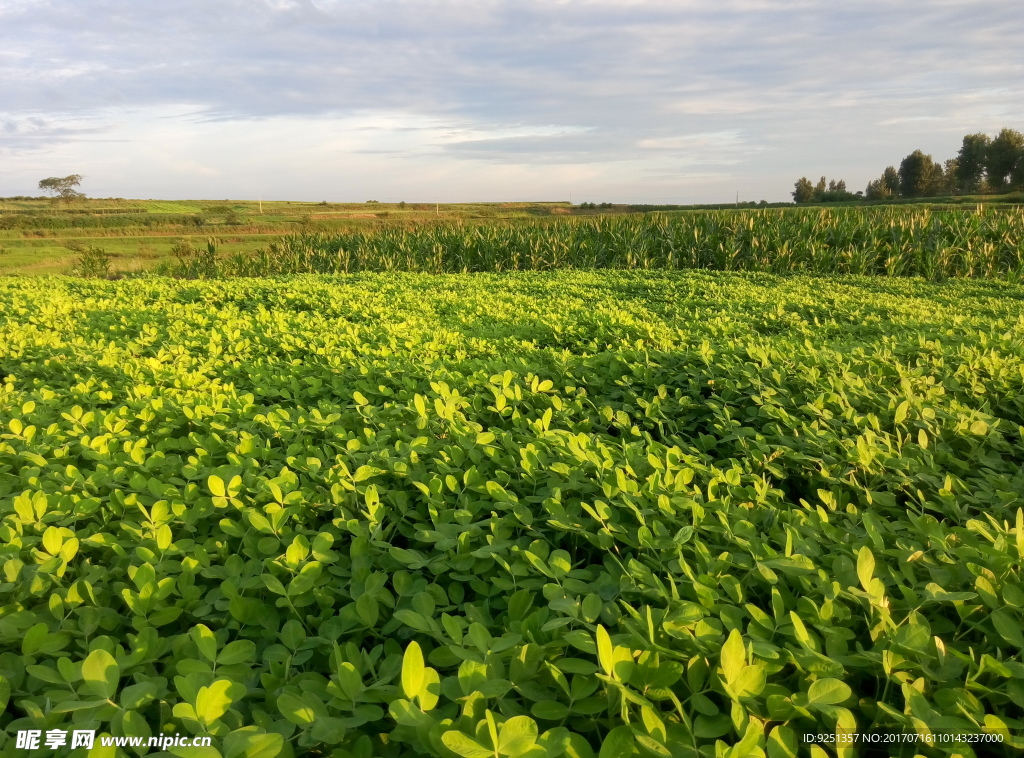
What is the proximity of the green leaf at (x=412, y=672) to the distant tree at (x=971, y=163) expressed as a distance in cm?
7590

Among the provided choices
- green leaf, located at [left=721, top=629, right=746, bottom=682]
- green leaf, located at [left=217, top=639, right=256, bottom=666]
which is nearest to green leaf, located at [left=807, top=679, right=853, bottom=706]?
green leaf, located at [left=721, top=629, right=746, bottom=682]

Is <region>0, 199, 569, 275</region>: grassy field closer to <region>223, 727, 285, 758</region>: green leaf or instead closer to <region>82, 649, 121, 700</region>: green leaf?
<region>82, 649, 121, 700</region>: green leaf

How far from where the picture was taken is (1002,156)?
5694cm

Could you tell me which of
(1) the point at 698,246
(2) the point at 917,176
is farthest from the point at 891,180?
(1) the point at 698,246

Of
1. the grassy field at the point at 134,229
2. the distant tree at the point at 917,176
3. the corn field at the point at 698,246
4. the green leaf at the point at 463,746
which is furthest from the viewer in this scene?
the distant tree at the point at 917,176

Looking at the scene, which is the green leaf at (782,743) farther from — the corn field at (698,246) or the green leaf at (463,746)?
the corn field at (698,246)

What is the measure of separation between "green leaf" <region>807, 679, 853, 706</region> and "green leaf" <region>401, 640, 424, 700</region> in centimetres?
64

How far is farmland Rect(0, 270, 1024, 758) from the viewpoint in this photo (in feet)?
3.25

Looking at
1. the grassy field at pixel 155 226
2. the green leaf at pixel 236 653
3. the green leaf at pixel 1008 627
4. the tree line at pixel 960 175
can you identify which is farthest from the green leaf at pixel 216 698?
the tree line at pixel 960 175

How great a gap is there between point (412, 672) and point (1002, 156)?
7679cm

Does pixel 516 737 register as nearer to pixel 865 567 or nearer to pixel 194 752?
pixel 194 752

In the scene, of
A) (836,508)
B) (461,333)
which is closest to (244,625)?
(836,508)

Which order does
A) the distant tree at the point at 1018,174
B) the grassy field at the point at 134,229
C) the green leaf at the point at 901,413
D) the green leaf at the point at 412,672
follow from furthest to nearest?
1. the distant tree at the point at 1018,174
2. the grassy field at the point at 134,229
3. the green leaf at the point at 901,413
4. the green leaf at the point at 412,672

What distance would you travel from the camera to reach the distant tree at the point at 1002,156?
56.3 meters
